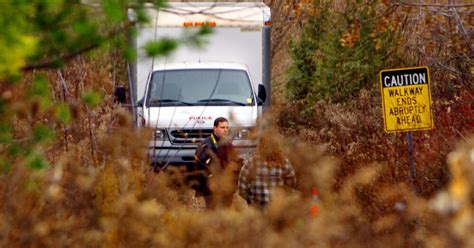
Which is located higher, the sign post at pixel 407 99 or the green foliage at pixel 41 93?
the sign post at pixel 407 99

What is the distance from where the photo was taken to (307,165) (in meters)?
8.93

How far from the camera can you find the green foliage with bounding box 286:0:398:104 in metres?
24.2

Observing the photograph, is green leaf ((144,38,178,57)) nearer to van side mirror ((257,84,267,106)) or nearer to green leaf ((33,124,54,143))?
green leaf ((33,124,54,143))

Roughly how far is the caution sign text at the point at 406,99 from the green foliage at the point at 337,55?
8.88 metres

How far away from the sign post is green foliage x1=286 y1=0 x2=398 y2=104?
8.88m

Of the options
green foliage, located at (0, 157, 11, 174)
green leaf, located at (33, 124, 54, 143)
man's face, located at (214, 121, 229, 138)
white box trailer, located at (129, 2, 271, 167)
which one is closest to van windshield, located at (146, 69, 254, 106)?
white box trailer, located at (129, 2, 271, 167)

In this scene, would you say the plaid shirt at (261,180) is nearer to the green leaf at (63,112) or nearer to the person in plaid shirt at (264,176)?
the person in plaid shirt at (264,176)

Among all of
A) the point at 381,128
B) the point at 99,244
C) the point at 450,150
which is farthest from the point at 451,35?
the point at 99,244

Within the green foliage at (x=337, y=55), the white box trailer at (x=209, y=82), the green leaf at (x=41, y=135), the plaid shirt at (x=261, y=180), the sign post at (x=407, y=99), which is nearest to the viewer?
the green leaf at (x=41, y=135)

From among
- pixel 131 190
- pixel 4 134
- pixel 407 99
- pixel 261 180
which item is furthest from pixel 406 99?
pixel 4 134

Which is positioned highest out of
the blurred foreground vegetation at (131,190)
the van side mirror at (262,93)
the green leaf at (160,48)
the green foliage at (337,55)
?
the green foliage at (337,55)

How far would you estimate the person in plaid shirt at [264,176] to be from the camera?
37.7ft

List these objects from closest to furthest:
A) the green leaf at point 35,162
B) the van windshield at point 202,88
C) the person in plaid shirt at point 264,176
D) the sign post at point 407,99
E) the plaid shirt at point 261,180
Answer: the green leaf at point 35,162 < the person in plaid shirt at point 264,176 < the plaid shirt at point 261,180 < the sign post at point 407,99 < the van windshield at point 202,88

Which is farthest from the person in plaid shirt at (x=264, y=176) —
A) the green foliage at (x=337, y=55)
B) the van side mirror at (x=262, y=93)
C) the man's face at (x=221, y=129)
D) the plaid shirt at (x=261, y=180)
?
the green foliage at (x=337, y=55)
